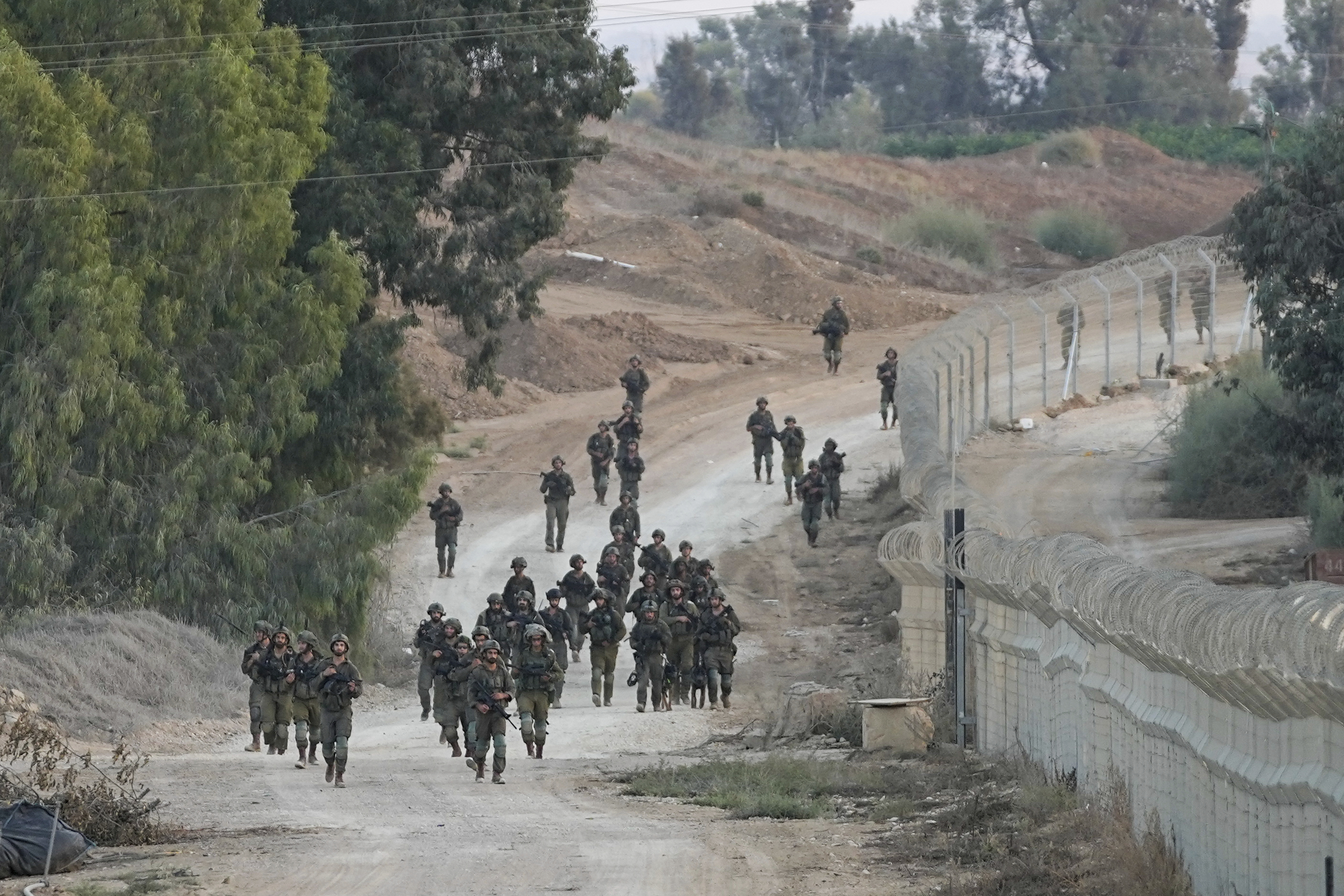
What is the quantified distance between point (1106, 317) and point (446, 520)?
43.2 feet

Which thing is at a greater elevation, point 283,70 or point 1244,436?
point 283,70

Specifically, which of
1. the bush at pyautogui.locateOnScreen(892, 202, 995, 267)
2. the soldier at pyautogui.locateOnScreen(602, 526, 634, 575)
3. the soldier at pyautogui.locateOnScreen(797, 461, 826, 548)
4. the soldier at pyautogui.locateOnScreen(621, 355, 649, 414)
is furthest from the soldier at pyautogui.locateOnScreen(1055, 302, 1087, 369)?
the bush at pyautogui.locateOnScreen(892, 202, 995, 267)

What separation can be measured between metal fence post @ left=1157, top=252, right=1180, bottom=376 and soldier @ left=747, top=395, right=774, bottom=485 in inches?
293

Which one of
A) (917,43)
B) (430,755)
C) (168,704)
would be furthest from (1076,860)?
(917,43)

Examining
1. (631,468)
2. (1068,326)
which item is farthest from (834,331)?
(631,468)

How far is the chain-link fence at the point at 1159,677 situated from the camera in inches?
337

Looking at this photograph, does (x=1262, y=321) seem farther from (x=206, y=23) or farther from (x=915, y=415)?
(x=206, y=23)

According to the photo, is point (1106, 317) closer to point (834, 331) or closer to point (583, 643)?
point (834, 331)

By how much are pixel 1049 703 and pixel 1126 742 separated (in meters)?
2.58

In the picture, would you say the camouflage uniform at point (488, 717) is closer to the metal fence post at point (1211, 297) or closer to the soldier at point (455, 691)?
the soldier at point (455, 691)

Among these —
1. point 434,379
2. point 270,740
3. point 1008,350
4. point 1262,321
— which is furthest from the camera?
point 434,379

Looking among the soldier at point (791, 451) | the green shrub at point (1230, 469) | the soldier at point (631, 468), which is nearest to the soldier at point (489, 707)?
the soldier at point (631, 468)

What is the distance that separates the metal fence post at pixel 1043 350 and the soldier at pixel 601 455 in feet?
25.0

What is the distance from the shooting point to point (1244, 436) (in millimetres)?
32281
